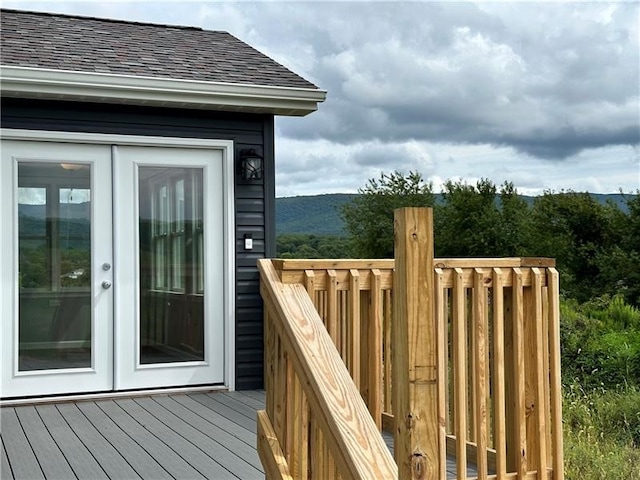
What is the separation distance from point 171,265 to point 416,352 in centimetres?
464

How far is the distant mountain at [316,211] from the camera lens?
19.6m

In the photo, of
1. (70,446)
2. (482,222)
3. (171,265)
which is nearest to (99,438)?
(70,446)

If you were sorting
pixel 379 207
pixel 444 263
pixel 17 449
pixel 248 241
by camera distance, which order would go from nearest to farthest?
pixel 444 263 < pixel 17 449 < pixel 248 241 < pixel 379 207

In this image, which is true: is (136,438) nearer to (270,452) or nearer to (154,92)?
(270,452)

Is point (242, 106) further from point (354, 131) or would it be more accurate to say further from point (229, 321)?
point (354, 131)

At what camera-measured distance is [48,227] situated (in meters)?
5.72

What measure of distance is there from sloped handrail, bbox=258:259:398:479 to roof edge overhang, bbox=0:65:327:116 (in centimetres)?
331

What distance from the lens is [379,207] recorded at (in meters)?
23.6

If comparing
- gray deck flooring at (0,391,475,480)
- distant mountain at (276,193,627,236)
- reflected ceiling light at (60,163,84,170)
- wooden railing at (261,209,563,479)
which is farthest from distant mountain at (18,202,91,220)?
distant mountain at (276,193,627,236)

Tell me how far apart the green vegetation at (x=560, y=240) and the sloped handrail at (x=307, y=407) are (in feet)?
23.2

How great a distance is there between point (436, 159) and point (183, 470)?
73.9 ft

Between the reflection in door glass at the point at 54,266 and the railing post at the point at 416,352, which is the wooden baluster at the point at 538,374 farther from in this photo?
the reflection in door glass at the point at 54,266

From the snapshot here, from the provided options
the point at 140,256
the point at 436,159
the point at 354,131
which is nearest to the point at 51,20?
the point at 140,256

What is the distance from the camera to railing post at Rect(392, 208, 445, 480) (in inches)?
65.2
